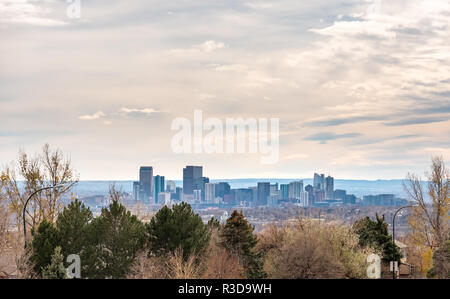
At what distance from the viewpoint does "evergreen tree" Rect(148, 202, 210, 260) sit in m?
45.1

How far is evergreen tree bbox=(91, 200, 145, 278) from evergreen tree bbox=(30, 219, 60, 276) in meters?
3.13

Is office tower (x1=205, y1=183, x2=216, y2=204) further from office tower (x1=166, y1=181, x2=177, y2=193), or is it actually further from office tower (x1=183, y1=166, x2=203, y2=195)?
office tower (x1=166, y1=181, x2=177, y2=193)

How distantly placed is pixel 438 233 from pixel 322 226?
21.5 meters

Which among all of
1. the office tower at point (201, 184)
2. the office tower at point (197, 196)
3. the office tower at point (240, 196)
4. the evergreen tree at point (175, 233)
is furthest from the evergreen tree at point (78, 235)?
the office tower at point (240, 196)

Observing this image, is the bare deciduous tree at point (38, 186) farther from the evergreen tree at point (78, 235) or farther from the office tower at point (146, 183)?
the office tower at point (146, 183)

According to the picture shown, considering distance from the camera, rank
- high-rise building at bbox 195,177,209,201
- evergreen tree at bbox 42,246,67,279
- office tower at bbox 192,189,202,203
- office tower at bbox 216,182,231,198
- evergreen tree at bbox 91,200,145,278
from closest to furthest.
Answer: evergreen tree at bbox 42,246,67,279 → evergreen tree at bbox 91,200,145,278 → office tower at bbox 192,189,202,203 → high-rise building at bbox 195,177,209,201 → office tower at bbox 216,182,231,198

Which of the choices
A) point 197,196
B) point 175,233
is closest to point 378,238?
point 175,233

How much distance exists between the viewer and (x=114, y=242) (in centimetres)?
4269

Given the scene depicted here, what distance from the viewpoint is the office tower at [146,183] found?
159575 mm

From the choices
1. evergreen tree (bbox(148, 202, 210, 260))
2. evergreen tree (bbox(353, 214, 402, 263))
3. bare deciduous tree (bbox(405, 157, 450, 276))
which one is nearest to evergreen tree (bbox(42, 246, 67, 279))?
evergreen tree (bbox(148, 202, 210, 260))

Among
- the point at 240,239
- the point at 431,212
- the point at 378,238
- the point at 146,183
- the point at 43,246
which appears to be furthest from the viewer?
the point at 146,183

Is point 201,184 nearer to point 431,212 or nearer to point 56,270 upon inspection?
point 431,212

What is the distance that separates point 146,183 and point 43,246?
125130 millimetres
